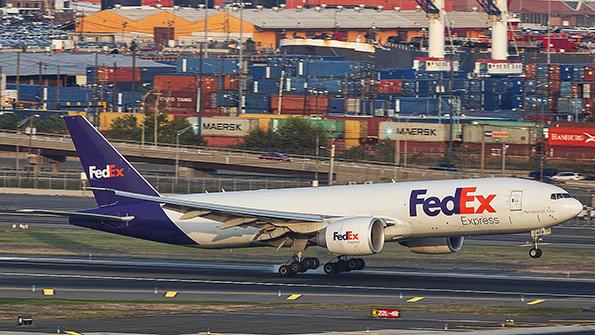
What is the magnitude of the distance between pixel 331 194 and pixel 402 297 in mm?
8658

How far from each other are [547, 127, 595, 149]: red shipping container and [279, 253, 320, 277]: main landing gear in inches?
3573

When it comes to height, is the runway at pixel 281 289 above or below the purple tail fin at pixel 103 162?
below

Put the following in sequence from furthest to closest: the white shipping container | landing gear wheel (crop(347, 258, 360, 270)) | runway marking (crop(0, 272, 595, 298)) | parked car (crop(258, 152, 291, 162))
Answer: the white shipping container → parked car (crop(258, 152, 291, 162)) → landing gear wheel (crop(347, 258, 360, 270)) → runway marking (crop(0, 272, 595, 298))

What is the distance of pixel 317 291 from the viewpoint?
50094 millimetres

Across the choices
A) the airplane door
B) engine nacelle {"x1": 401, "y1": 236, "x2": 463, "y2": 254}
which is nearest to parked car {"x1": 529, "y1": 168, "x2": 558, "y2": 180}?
engine nacelle {"x1": 401, "y1": 236, "x2": 463, "y2": 254}

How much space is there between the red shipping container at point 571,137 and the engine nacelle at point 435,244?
290 ft

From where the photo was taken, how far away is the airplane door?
52.3 m

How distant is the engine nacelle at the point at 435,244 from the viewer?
54969mm

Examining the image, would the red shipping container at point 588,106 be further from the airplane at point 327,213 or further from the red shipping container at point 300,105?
the airplane at point 327,213

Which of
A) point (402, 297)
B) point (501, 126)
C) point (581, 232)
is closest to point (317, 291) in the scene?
point (402, 297)

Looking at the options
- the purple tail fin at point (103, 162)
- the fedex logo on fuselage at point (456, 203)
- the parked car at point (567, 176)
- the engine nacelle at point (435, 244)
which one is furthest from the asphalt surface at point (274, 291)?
the parked car at point (567, 176)

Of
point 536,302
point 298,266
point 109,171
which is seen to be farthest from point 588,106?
point 536,302

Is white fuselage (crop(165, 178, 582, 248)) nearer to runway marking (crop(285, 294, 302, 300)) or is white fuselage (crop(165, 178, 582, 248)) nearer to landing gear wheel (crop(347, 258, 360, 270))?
landing gear wheel (crop(347, 258, 360, 270))

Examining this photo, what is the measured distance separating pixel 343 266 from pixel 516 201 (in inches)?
333
